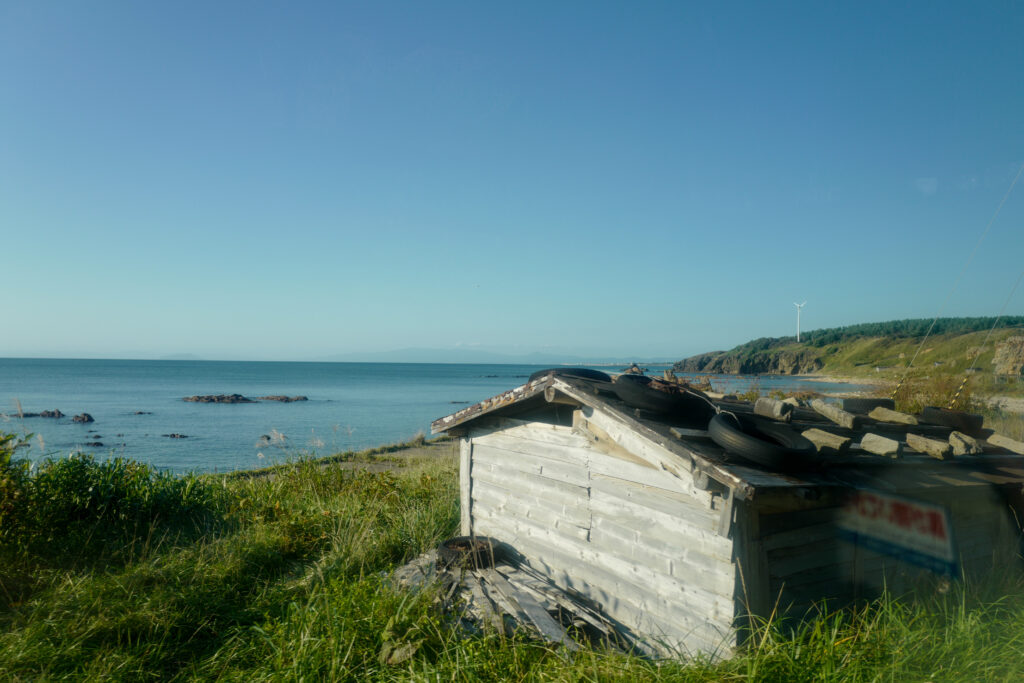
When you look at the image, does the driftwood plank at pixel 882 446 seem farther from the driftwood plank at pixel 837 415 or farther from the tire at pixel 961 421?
the tire at pixel 961 421

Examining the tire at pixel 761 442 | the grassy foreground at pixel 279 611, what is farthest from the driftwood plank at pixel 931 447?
the tire at pixel 761 442

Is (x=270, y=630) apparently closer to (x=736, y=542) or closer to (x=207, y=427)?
(x=736, y=542)

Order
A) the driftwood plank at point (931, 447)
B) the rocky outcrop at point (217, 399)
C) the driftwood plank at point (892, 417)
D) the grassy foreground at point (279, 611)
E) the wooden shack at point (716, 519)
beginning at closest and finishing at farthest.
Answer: the grassy foreground at point (279, 611)
the wooden shack at point (716, 519)
the driftwood plank at point (931, 447)
the driftwood plank at point (892, 417)
the rocky outcrop at point (217, 399)

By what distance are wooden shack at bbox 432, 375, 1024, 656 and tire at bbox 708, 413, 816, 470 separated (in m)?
0.11

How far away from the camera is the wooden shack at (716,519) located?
4.45 m

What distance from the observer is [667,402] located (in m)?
5.80

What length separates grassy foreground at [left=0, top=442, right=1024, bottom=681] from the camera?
12.3ft

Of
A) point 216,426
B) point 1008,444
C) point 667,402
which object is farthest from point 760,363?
point 667,402

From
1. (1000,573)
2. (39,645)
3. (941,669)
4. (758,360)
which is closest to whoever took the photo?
(941,669)

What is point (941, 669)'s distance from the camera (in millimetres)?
3422

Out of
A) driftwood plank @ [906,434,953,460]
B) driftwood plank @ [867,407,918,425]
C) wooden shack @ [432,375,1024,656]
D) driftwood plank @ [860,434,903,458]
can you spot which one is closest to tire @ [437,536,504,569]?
wooden shack @ [432,375,1024,656]

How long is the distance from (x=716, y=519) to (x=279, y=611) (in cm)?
458

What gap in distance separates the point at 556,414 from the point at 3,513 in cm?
693

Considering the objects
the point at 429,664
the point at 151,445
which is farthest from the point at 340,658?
the point at 151,445
